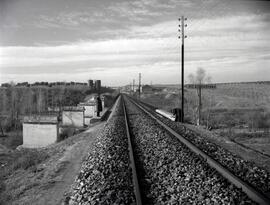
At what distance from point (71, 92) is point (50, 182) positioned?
11219 centimetres

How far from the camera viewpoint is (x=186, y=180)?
20.4ft

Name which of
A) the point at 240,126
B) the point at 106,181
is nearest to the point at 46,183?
the point at 106,181

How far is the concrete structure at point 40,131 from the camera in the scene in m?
33.7

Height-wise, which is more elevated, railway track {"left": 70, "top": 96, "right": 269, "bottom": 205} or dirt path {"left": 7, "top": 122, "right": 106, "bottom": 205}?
railway track {"left": 70, "top": 96, "right": 269, "bottom": 205}

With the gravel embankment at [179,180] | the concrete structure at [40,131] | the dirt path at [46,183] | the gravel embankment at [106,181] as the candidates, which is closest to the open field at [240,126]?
the gravel embankment at [179,180]

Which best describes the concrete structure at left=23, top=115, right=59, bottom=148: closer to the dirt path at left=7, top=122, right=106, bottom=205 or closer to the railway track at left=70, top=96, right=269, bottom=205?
the dirt path at left=7, top=122, right=106, bottom=205

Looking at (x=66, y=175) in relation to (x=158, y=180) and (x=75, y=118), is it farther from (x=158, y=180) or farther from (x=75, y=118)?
(x=75, y=118)

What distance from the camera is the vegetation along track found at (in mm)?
5207

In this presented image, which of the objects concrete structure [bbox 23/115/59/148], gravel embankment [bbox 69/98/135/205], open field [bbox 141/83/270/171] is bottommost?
concrete structure [bbox 23/115/59/148]

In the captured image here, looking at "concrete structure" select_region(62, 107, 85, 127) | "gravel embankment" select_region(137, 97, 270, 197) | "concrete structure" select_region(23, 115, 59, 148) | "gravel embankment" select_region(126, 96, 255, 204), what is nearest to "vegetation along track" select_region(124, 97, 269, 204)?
"gravel embankment" select_region(126, 96, 255, 204)

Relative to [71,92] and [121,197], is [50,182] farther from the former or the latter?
[71,92]

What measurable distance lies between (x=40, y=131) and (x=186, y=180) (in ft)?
105

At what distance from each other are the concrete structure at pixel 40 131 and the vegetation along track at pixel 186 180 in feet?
87.7

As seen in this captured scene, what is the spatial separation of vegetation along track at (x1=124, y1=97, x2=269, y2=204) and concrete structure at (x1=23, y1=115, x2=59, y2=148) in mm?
26723
